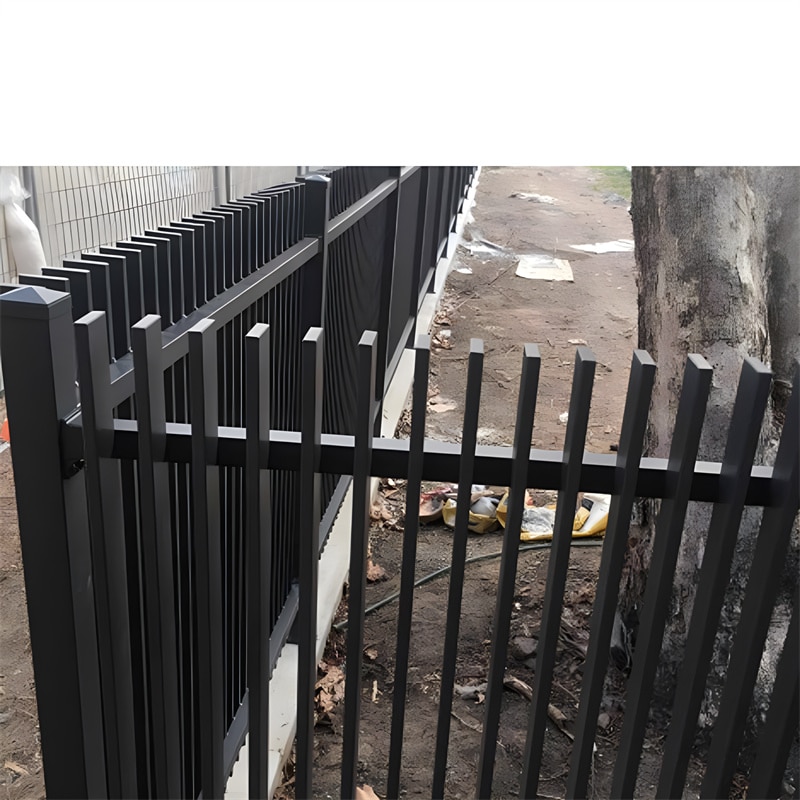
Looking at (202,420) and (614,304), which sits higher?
(202,420)

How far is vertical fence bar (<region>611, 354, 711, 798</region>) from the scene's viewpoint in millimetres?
1645

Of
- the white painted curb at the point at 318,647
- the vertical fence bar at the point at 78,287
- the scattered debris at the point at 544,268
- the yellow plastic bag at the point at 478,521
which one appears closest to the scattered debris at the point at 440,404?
the white painted curb at the point at 318,647

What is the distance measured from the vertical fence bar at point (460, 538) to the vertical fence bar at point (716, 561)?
49 centimetres

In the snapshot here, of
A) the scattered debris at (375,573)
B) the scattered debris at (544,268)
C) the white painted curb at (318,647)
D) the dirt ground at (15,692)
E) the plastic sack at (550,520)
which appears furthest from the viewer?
the scattered debris at (544,268)

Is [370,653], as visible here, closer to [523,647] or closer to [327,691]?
[327,691]

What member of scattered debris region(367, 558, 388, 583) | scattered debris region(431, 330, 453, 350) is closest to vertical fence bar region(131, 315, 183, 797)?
scattered debris region(367, 558, 388, 583)

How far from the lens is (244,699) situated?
2982mm

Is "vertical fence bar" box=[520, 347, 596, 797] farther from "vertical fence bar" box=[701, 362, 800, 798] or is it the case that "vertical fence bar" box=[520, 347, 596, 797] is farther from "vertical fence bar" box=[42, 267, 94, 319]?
"vertical fence bar" box=[42, 267, 94, 319]

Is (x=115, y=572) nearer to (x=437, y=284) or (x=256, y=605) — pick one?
(x=256, y=605)

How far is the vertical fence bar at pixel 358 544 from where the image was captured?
1.64 meters

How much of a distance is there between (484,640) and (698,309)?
1.82 m

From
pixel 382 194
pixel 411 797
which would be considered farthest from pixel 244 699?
pixel 382 194

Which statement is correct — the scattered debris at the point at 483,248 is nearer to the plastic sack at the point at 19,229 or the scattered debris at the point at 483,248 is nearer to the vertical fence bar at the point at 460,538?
the plastic sack at the point at 19,229

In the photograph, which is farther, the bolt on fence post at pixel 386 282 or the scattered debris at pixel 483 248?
the scattered debris at pixel 483 248
